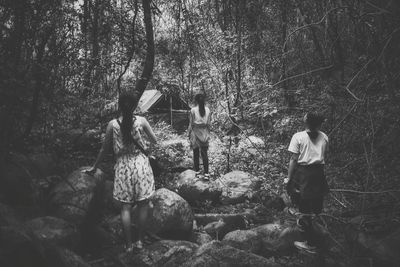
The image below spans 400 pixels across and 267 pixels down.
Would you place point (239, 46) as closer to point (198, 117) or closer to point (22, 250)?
point (198, 117)

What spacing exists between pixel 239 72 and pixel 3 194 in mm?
7080

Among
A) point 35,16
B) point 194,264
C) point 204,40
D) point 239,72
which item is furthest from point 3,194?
point 204,40

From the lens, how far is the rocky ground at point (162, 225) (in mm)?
3166

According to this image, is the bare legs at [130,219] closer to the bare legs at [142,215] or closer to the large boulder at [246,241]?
the bare legs at [142,215]

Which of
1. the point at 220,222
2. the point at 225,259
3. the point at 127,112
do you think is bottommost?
the point at 220,222

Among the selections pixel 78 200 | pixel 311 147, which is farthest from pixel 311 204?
pixel 78 200

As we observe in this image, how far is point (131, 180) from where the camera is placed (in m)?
4.31

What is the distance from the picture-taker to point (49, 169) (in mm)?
6395

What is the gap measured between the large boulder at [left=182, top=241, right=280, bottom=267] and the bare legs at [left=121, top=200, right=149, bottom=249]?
124 centimetres

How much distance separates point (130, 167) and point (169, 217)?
1.61m

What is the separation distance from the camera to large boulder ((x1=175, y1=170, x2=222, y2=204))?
24.7 ft

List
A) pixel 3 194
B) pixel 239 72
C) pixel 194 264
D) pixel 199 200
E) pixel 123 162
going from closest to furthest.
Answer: pixel 194 264 → pixel 123 162 → pixel 3 194 → pixel 199 200 → pixel 239 72

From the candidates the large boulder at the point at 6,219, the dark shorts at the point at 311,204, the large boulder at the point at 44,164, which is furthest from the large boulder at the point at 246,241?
the large boulder at the point at 44,164

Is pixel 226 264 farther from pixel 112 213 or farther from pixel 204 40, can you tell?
pixel 204 40
